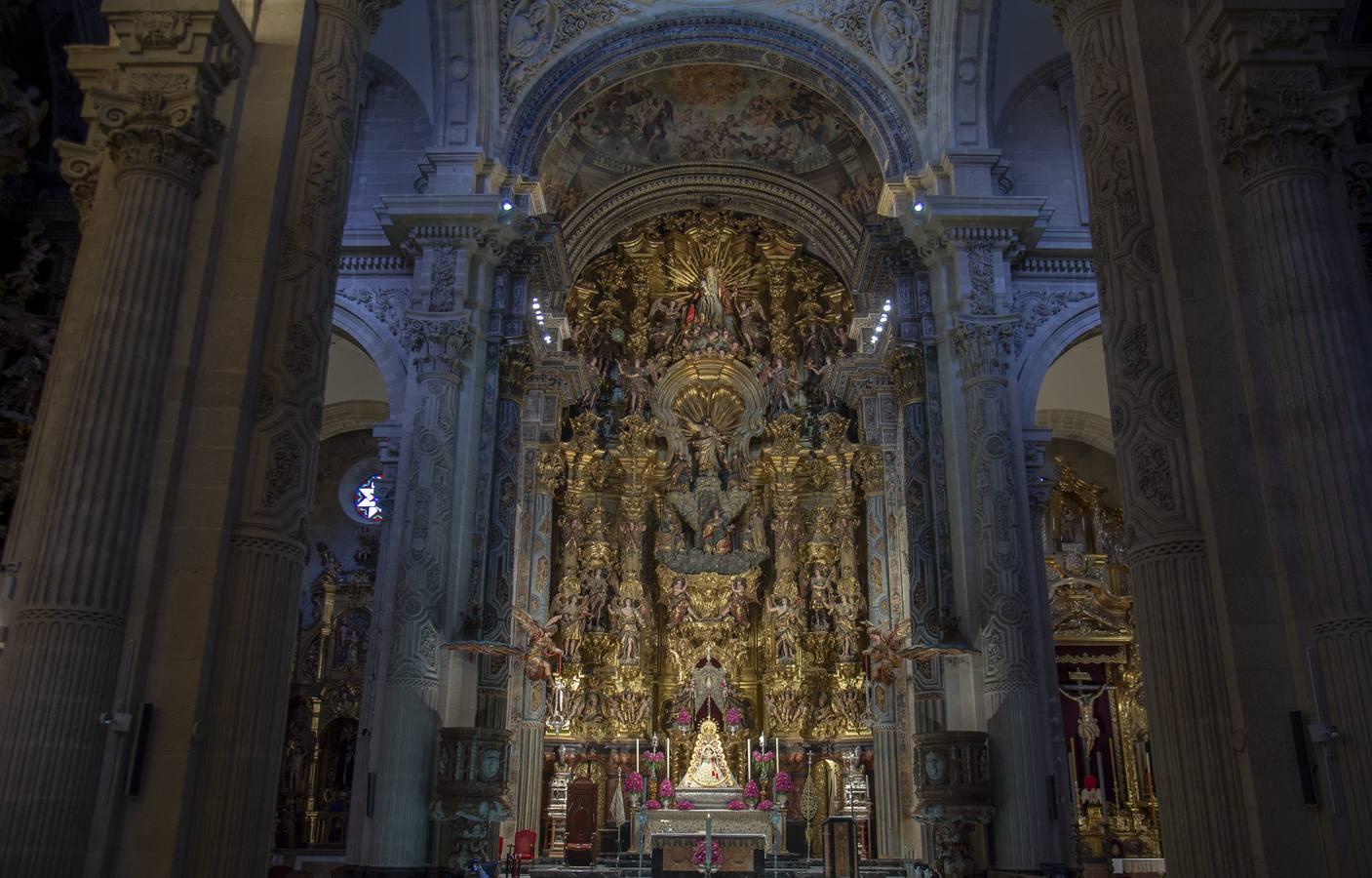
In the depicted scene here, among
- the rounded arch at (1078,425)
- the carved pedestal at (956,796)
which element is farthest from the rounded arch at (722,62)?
the carved pedestal at (956,796)

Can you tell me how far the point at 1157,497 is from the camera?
7.59m

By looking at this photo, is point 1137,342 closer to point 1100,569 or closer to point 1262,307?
point 1262,307

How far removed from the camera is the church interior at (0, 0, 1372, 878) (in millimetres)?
7109

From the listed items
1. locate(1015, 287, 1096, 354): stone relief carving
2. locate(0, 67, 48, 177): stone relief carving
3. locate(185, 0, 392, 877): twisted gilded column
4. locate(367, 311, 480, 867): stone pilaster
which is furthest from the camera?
locate(1015, 287, 1096, 354): stone relief carving

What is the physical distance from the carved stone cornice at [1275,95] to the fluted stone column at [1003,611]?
831 cm

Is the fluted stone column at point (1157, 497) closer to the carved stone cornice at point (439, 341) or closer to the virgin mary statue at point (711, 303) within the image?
the carved stone cornice at point (439, 341)

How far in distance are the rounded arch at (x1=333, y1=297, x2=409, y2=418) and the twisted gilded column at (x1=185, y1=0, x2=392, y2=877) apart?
818 centimetres

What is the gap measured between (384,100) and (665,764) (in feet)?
46.5

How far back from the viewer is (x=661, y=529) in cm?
2548

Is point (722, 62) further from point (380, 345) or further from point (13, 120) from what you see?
point (13, 120)

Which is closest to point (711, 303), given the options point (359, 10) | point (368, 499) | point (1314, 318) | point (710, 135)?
point (710, 135)

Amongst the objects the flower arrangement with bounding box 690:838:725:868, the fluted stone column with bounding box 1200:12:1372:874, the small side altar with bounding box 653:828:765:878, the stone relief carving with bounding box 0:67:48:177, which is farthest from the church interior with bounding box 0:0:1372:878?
the stone relief carving with bounding box 0:67:48:177

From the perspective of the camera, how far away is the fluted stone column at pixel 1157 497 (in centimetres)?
693

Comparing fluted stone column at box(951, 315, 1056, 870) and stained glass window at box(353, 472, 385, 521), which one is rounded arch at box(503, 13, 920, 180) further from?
stained glass window at box(353, 472, 385, 521)
